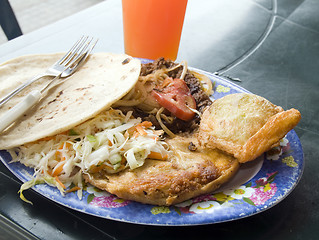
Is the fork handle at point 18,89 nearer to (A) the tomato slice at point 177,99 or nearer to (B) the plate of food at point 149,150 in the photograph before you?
(B) the plate of food at point 149,150


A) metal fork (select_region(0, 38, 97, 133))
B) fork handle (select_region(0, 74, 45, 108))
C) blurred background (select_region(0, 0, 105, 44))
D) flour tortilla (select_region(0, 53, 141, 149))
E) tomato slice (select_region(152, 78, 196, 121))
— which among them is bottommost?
blurred background (select_region(0, 0, 105, 44))

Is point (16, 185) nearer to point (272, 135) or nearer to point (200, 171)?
point (200, 171)

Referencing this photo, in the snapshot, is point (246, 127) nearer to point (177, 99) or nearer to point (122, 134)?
point (177, 99)

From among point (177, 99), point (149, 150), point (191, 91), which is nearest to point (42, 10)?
point (191, 91)

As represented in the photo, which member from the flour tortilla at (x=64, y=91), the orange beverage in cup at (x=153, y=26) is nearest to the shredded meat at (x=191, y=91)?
the flour tortilla at (x=64, y=91)

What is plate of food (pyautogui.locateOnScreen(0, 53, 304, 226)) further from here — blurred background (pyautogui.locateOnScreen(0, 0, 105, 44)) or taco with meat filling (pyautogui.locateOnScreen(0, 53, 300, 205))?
blurred background (pyautogui.locateOnScreen(0, 0, 105, 44))

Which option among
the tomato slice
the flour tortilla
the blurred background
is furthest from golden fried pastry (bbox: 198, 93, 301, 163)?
the blurred background
